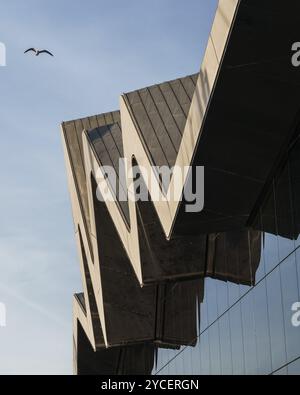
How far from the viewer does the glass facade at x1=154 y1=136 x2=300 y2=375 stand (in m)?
18.6

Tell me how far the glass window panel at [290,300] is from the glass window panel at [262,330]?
4.38ft

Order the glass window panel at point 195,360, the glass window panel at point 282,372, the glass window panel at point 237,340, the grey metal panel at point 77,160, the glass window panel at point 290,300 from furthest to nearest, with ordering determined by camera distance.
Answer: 1. the grey metal panel at point 77,160
2. the glass window panel at point 195,360
3. the glass window panel at point 237,340
4. the glass window panel at point 282,372
5. the glass window panel at point 290,300

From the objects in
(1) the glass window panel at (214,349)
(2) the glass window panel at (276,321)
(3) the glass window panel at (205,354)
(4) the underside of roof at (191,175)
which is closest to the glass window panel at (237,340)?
(4) the underside of roof at (191,175)

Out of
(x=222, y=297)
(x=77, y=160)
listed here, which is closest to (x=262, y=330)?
(x=222, y=297)

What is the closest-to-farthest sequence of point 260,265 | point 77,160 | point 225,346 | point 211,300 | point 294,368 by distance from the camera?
point 294,368 < point 260,265 < point 225,346 < point 211,300 < point 77,160

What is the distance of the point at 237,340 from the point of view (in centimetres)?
2278

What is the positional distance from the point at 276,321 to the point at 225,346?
4.91m

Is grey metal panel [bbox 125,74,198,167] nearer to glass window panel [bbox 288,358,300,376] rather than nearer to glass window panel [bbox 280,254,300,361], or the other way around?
glass window panel [bbox 280,254,300,361]

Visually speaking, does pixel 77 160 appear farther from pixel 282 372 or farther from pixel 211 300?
pixel 282 372

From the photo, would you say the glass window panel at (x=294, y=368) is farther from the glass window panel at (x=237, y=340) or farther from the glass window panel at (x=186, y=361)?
the glass window panel at (x=186, y=361)

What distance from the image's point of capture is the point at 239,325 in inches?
890

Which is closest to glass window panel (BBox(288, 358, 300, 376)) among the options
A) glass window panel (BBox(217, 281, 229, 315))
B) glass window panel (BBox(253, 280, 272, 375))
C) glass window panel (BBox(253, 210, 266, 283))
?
glass window panel (BBox(253, 280, 272, 375))

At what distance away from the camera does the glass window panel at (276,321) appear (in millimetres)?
19062

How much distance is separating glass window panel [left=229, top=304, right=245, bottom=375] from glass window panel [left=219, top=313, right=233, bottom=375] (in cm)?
38
